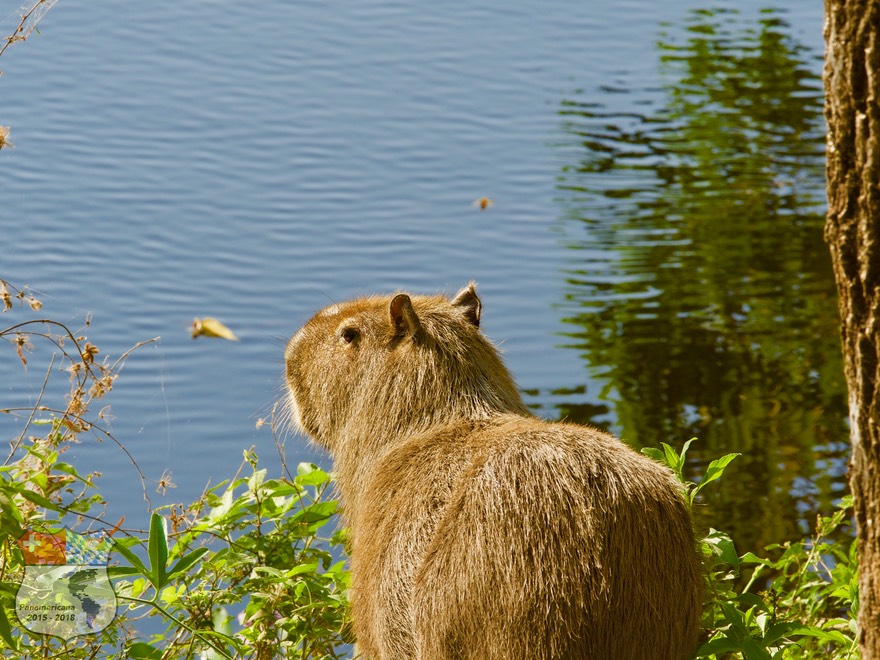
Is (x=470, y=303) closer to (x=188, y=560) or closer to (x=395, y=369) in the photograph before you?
(x=395, y=369)

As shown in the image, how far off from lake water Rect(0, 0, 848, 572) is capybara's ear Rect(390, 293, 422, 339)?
1.75 m

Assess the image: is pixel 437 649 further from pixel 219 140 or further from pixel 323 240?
pixel 219 140

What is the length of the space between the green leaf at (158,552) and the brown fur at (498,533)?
49 centimetres

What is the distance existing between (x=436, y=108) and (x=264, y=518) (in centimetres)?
644

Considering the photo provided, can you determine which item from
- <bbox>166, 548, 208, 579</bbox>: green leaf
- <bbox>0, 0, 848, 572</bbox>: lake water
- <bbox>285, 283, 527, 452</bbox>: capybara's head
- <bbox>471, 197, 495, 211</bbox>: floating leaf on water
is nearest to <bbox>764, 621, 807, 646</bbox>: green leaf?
<bbox>285, 283, 527, 452</bbox>: capybara's head

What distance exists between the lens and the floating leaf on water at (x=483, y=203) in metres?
8.09

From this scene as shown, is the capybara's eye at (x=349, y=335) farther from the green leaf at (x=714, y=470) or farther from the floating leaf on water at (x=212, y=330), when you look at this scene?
the floating leaf on water at (x=212, y=330)

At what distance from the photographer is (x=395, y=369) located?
120 inches

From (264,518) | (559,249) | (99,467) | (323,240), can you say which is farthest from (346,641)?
(559,249)

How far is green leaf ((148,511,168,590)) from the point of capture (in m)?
2.43

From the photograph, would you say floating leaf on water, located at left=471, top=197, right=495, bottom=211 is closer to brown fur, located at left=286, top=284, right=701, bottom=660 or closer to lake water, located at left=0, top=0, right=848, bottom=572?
lake water, located at left=0, top=0, right=848, bottom=572

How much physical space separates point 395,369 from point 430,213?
4.90 metres

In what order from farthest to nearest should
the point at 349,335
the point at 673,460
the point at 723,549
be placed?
1. the point at 349,335
2. the point at 673,460
3. the point at 723,549
